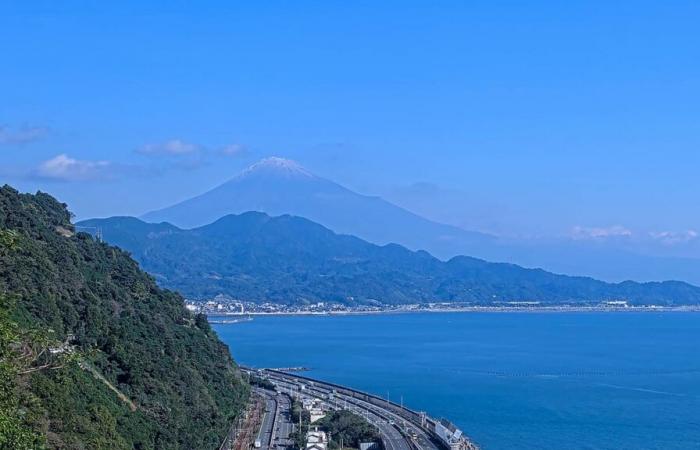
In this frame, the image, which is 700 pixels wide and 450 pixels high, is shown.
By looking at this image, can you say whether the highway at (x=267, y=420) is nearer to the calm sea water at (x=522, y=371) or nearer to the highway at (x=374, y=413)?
the highway at (x=374, y=413)

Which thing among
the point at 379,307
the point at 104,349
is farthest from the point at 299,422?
the point at 379,307

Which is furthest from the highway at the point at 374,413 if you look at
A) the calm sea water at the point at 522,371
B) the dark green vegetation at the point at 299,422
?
the calm sea water at the point at 522,371

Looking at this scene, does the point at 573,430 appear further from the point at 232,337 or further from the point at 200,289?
the point at 200,289

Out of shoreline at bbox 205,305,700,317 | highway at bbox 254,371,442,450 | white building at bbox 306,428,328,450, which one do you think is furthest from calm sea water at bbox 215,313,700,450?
shoreline at bbox 205,305,700,317

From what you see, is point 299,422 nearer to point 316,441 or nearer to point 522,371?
point 316,441

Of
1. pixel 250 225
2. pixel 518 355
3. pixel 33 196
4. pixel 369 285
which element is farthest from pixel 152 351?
pixel 250 225

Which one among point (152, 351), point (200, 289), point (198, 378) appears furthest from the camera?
point (200, 289)
